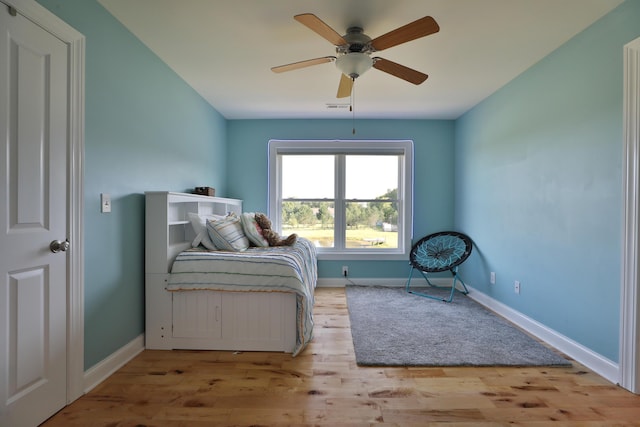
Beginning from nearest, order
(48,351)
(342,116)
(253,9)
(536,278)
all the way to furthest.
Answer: (48,351) → (253,9) → (536,278) → (342,116)

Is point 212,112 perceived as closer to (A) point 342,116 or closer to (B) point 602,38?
(A) point 342,116

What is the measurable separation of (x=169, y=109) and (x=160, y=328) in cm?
190

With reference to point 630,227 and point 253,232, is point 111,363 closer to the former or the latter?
point 253,232

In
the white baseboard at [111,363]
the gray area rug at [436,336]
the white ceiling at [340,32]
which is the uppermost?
the white ceiling at [340,32]

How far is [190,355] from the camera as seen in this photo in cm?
230

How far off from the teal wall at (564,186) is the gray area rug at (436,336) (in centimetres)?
30

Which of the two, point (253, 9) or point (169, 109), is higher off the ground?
point (253, 9)

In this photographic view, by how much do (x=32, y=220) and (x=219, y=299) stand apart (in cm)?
123

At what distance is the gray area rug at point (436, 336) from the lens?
221 cm

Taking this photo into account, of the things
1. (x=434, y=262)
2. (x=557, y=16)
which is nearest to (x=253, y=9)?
(x=557, y=16)

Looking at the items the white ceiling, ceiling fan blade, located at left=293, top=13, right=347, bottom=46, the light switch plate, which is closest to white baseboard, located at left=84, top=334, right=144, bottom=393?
the light switch plate

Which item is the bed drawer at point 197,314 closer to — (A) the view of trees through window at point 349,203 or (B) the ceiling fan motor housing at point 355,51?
(B) the ceiling fan motor housing at point 355,51

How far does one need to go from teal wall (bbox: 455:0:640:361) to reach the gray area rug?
12.0 inches

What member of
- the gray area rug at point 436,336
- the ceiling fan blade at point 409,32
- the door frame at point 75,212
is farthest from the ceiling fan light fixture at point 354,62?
the gray area rug at point 436,336
